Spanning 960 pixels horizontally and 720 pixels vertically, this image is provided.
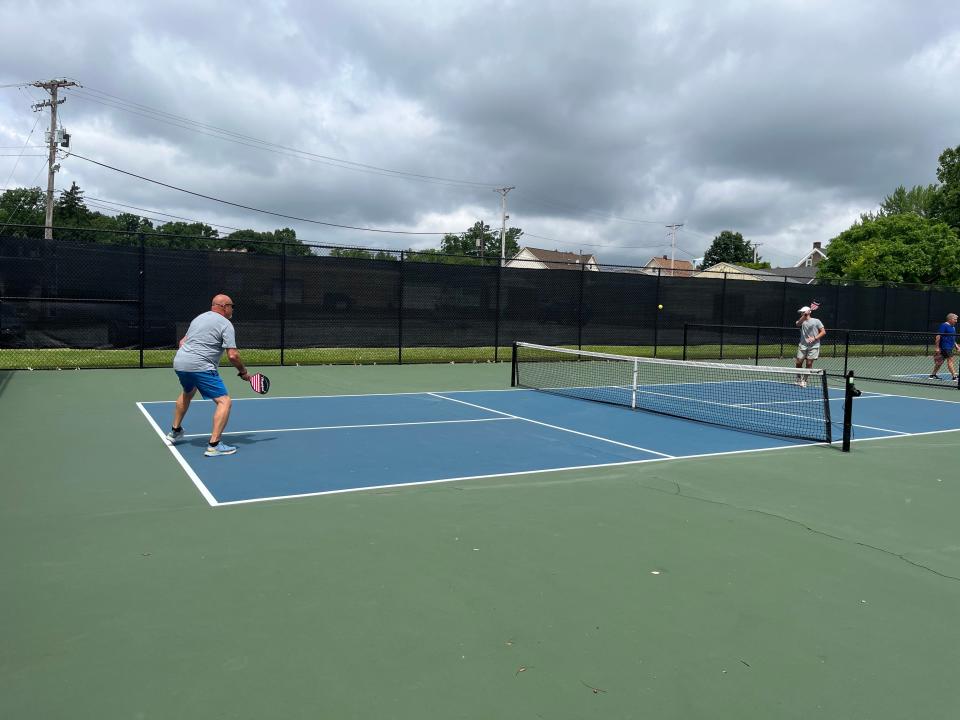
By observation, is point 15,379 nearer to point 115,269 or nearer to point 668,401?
point 115,269

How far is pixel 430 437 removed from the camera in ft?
27.8

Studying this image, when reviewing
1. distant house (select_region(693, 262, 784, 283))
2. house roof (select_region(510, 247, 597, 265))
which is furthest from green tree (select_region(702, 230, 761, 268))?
distant house (select_region(693, 262, 784, 283))

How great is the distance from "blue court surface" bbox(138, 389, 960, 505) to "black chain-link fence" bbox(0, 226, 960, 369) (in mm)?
5314

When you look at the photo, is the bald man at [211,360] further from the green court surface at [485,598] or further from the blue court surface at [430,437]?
the green court surface at [485,598]

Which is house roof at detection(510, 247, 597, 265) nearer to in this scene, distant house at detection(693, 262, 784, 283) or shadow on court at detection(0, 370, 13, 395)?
distant house at detection(693, 262, 784, 283)

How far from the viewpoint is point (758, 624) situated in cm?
359

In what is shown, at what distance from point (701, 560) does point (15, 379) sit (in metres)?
12.9

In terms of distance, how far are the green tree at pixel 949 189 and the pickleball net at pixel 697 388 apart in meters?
34.7

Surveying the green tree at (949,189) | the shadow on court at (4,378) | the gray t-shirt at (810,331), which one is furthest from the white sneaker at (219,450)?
the green tree at (949,189)


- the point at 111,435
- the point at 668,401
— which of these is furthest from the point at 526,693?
the point at 668,401

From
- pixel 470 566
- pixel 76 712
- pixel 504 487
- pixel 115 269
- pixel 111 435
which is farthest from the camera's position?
pixel 115 269

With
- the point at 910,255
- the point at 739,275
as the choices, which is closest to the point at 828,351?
the point at 910,255

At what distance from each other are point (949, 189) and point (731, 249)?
6960 cm

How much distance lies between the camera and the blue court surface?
6496 millimetres
